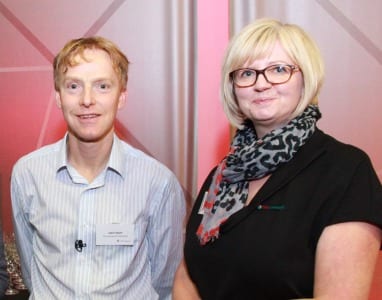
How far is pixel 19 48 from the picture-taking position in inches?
111

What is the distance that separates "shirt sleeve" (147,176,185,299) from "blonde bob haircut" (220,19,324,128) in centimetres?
73

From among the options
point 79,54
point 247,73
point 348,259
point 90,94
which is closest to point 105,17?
point 79,54

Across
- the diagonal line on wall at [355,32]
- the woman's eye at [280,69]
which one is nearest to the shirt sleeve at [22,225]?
the woman's eye at [280,69]

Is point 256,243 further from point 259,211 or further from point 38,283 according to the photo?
point 38,283

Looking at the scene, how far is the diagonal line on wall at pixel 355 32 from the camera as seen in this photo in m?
2.54

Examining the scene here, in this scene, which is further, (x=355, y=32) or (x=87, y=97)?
(x=355, y=32)

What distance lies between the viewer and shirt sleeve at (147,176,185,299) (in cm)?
216

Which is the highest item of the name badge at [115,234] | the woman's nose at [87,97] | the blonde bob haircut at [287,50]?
the blonde bob haircut at [287,50]

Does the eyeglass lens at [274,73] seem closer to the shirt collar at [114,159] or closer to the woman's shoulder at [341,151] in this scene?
the woman's shoulder at [341,151]

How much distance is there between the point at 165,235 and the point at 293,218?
88cm

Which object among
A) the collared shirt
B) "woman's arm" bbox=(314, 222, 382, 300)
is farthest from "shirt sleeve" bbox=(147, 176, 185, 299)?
"woman's arm" bbox=(314, 222, 382, 300)

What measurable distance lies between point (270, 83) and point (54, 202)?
99cm

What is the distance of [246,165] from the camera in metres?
1.57

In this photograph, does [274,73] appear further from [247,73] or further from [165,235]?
[165,235]
